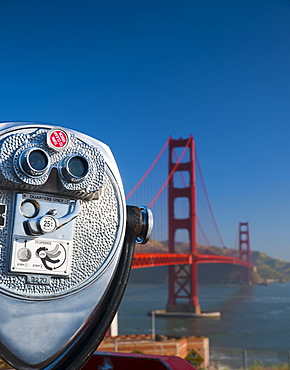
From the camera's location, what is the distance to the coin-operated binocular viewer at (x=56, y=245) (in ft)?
2.14

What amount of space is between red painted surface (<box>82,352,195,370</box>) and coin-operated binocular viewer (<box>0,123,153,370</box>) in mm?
190

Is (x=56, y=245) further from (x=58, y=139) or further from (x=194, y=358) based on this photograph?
(x=194, y=358)

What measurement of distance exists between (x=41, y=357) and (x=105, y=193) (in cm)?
25

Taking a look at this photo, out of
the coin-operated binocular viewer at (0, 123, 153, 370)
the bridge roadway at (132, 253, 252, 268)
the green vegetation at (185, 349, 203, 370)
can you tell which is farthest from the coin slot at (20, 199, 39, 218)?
the green vegetation at (185, 349, 203, 370)

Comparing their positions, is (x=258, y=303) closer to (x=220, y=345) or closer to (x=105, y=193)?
(x=220, y=345)

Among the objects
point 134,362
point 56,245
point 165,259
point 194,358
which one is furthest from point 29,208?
point 165,259

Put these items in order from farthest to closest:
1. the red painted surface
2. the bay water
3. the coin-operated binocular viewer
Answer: the bay water → the red painted surface → the coin-operated binocular viewer

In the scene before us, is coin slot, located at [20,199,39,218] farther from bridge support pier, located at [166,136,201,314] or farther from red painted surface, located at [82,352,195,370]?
bridge support pier, located at [166,136,201,314]

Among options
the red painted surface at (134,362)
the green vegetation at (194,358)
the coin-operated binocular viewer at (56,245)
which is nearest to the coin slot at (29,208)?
the coin-operated binocular viewer at (56,245)

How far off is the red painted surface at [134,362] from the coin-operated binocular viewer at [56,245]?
190 millimetres

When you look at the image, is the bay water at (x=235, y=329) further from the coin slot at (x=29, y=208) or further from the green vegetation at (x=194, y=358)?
the coin slot at (x=29, y=208)

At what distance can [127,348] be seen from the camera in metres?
9.71

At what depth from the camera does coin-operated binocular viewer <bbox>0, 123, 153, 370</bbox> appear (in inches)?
25.7

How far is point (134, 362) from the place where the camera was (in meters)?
0.90
